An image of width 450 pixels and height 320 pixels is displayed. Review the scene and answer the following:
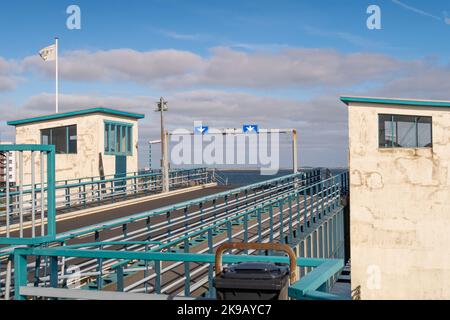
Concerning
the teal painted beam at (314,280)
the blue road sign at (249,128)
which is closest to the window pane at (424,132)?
the blue road sign at (249,128)

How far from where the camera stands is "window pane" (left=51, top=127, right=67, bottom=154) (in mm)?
26922

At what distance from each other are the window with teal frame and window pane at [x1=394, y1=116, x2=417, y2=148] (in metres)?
13.8

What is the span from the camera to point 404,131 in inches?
798

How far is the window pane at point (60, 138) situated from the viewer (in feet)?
88.3

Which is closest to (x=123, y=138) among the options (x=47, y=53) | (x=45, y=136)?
(x=45, y=136)

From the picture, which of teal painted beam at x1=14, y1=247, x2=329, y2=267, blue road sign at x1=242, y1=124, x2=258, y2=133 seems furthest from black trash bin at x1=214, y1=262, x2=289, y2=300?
blue road sign at x1=242, y1=124, x2=258, y2=133

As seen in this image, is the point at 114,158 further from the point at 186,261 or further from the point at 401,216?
the point at 186,261

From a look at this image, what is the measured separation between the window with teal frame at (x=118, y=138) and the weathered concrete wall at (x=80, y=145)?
54cm

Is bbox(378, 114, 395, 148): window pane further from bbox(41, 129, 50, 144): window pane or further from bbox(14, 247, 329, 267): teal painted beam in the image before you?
bbox(41, 129, 50, 144): window pane

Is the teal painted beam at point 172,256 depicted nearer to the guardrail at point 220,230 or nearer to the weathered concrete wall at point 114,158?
the guardrail at point 220,230
